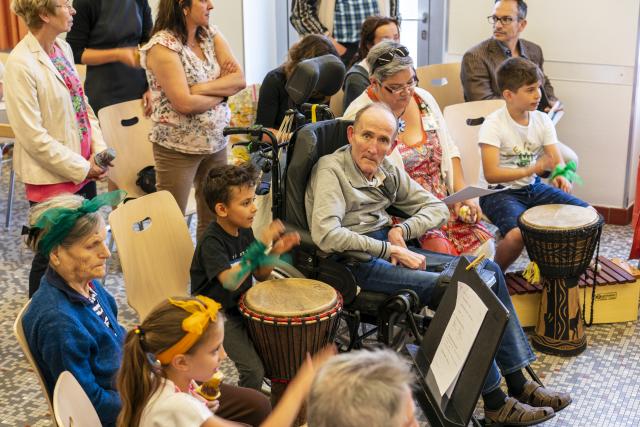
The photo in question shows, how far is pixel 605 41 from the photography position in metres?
5.05

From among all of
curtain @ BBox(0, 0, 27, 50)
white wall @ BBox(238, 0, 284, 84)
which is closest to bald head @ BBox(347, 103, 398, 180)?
white wall @ BBox(238, 0, 284, 84)

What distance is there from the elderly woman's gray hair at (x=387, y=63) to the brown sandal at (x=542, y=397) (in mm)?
1346

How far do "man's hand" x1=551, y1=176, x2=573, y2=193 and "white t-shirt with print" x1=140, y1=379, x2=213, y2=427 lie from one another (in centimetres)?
245

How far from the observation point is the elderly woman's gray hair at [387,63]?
141 inches

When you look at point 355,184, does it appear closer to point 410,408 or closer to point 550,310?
point 550,310

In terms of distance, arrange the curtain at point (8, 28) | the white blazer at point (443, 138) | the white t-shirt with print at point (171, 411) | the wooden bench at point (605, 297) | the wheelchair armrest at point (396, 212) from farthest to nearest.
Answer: the curtain at point (8, 28) < the wooden bench at point (605, 297) < the white blazer at point (443, 138) < the wheelchair armrest at point (396, 212) < the white t-shirt with print at point (171, 411)

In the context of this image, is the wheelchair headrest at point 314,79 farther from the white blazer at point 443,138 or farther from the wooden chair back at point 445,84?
the wooden chair back at point 445,84

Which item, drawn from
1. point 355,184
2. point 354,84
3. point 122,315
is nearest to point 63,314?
point 355,184

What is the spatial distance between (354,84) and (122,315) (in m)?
1.55

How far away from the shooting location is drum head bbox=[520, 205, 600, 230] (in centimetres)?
361

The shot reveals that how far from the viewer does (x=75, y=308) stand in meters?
2.41

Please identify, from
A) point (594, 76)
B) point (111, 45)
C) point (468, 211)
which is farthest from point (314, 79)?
point (594, 76)

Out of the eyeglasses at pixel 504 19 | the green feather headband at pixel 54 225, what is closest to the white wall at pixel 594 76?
the eyeglasses at pixel 504 19

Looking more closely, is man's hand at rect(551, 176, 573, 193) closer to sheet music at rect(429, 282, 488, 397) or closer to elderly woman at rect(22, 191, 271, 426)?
sheet music at rect(429, 282, 488, 397)
